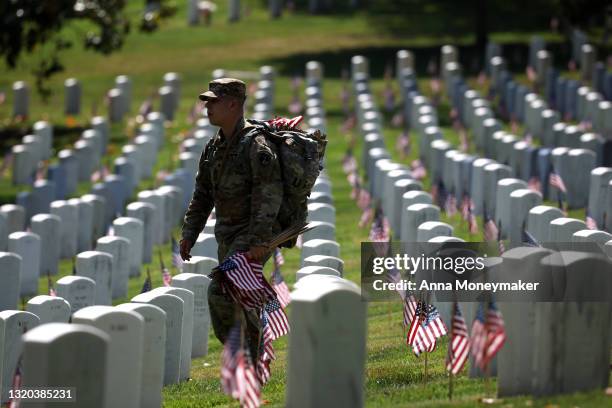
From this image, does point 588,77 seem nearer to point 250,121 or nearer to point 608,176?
→ point 608,176

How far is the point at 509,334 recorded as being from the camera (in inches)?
321

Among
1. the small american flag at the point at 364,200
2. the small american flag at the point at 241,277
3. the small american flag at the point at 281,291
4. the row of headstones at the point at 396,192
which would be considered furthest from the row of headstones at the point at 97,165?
the small american flag at the point at 241,277

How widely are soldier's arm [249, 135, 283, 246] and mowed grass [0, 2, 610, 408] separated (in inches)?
41.9

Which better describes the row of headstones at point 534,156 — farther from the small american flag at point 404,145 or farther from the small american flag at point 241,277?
the small american flag at point 241,277

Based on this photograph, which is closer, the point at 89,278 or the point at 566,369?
the point at 566,369

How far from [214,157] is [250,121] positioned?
0.34 m

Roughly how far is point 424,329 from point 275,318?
1163 millimetres

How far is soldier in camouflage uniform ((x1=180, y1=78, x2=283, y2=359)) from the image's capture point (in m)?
8.86

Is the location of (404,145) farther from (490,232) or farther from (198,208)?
(198,208)

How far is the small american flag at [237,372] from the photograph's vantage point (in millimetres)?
7531

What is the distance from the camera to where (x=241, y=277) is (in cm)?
880

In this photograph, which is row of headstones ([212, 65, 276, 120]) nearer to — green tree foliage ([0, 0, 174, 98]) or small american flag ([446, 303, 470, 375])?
green tree foliage ([0, 0, 174, 98])

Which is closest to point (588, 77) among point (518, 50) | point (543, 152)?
point (518, 50)

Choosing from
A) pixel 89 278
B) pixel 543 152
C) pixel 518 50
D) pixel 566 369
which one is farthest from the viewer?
→ pixel 518 50
